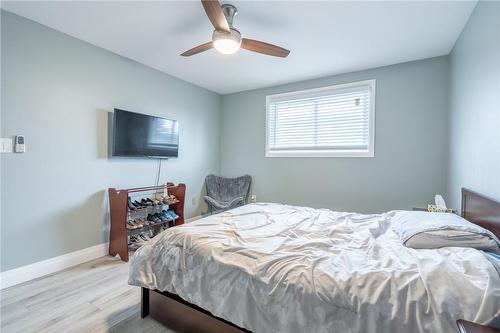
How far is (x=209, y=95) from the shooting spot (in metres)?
4.38

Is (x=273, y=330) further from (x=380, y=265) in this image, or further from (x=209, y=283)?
(x=380, y=265)

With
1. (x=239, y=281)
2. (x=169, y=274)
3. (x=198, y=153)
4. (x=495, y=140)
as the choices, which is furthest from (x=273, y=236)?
(x=198, y=153)

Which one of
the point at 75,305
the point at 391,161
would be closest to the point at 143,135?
the point at 75,305

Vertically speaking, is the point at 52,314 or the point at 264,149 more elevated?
the point at 264,149

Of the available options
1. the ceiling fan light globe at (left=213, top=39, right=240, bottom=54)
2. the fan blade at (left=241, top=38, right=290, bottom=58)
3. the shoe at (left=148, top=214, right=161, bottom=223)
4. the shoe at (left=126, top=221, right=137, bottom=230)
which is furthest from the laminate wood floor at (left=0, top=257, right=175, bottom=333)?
the fan blade at (left=241, top=38, right=290, bottom=58)

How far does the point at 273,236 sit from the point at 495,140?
5.30 feet

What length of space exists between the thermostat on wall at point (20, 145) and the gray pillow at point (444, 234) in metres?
3.24

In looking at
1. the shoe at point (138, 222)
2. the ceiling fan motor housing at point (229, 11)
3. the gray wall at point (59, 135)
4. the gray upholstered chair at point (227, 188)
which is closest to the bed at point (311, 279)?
the shoe at point (138, 222)

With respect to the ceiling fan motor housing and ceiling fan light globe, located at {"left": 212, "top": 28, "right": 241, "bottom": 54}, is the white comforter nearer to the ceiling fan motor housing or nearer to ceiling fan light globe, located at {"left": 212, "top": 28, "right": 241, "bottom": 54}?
ceiling fan light globe, located at {"left": 212, "top": 28, "right": 241, "bottom": 54}

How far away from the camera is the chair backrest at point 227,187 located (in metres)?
4.18

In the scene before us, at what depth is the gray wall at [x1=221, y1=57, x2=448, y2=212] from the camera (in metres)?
2.89

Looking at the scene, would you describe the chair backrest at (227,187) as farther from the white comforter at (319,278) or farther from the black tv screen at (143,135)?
the white comforter at (319,278)

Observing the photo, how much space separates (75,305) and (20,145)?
5.00 ft

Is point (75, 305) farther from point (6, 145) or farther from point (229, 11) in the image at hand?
point (229, 11)
